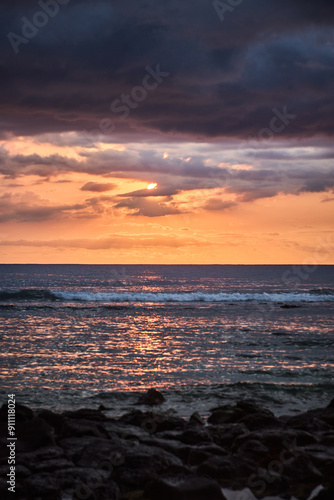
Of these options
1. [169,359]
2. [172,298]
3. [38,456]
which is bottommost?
[172,298]

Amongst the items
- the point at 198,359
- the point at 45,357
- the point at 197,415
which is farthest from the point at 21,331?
the point at 197,415

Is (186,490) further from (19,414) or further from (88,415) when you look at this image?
(19,414)

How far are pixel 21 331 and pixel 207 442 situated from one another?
2072 centimetres

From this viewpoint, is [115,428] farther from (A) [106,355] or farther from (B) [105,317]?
(B) [105,317]

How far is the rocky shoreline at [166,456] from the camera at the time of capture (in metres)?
7.89

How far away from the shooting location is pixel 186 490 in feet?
24.4

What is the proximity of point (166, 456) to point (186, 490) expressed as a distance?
5.49ft

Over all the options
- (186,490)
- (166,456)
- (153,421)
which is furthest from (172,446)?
(186,490)

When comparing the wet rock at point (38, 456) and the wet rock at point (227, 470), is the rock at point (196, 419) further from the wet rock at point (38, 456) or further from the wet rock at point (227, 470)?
the wet rock at point (38, 456)

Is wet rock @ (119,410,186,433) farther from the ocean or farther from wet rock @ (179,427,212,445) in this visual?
the ocean

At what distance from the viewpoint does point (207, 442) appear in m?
10.1

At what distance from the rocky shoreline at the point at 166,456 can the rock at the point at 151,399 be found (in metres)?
1.81

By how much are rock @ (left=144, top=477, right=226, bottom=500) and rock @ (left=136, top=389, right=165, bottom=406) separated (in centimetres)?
593

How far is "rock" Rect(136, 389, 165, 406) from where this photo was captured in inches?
537
